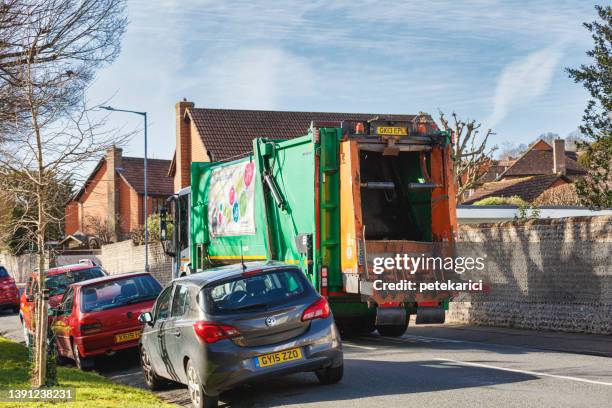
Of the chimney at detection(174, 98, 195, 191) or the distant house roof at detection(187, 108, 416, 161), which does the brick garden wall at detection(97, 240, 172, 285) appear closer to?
the chimney at detection(174, 98, 195, 191)

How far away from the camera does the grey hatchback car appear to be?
30.6 feet

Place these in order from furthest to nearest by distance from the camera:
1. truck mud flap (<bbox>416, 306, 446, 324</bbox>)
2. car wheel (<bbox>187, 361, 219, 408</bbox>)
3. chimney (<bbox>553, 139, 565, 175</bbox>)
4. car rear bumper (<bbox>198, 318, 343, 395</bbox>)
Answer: chimney (<bbox>553, 139, 565, 175</bbox>) < truck mud flap (<bbox>416, 306, 446, 324</bbox>) < car wheel (<bbox>187, 361, 219, 408</bbox>) < car rear bumper (<bbox>198, 318, 343, 395</bbox>)

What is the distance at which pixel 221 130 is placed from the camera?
156ft

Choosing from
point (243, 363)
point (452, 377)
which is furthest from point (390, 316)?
point (243, 363)

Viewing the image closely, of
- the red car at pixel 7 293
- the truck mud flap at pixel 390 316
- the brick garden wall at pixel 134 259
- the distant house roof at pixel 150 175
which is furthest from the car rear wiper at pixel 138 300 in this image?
the distant house roof at pixel 150 175

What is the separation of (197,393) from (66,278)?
12172mm

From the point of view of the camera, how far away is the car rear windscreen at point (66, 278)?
2017 cm

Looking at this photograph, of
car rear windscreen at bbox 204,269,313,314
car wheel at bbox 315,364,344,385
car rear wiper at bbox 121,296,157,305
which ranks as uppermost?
car rear windscreen at bbox 204,269,313,314

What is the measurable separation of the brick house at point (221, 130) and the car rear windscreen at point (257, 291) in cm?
3538

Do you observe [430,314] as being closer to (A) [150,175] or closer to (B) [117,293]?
(B) [117,293]

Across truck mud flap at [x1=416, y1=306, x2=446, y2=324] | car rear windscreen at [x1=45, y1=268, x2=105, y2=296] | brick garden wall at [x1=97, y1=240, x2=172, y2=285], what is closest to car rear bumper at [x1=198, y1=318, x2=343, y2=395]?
truck mud flap at [x1=416, y1=306, x2=446, y2=324]

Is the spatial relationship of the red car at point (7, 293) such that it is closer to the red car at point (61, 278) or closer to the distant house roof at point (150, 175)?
the red car at point (61, 278)

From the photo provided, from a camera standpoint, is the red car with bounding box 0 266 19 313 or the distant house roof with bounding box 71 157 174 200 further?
the distant house roof with bounding box 71 157 174 200

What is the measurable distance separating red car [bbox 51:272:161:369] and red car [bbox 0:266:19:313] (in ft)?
55.4
